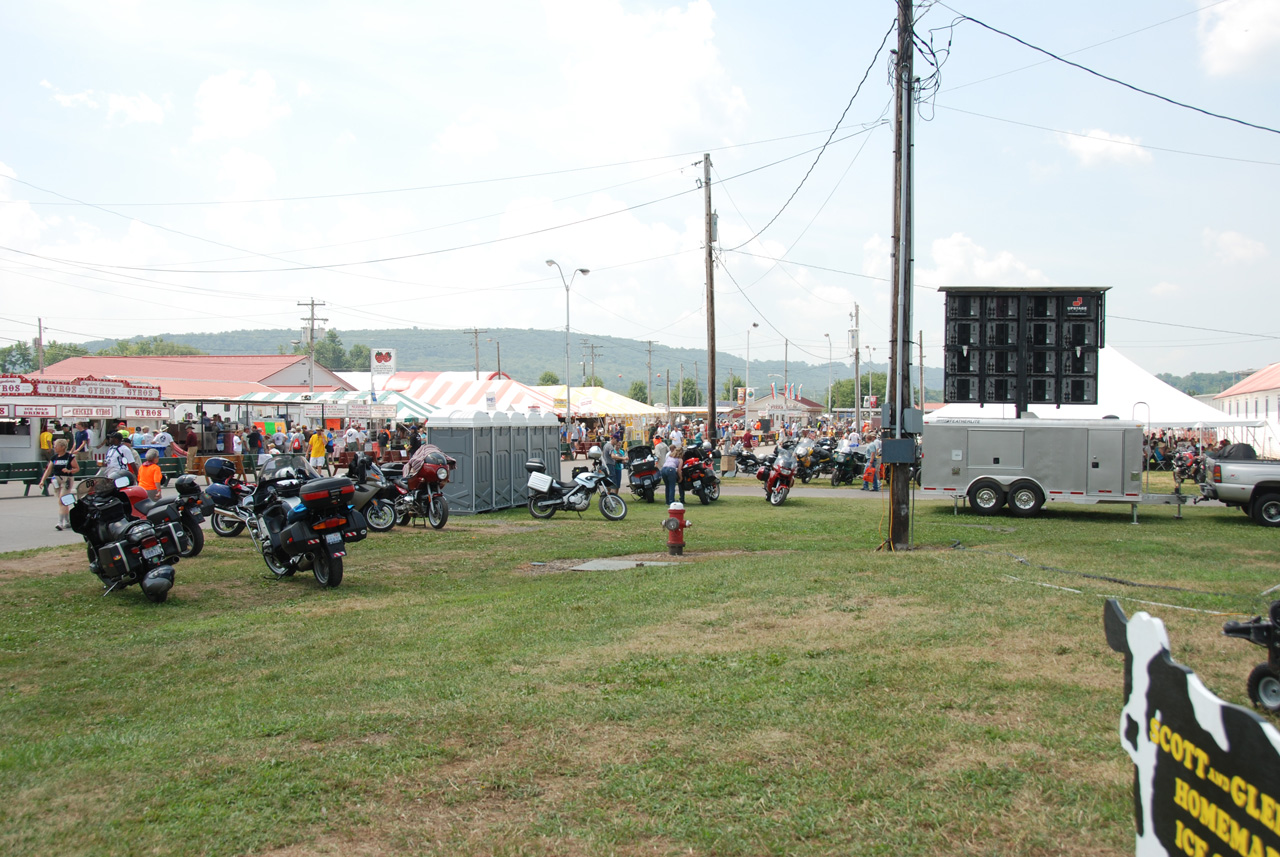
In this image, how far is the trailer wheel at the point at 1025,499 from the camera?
19312 millimetres

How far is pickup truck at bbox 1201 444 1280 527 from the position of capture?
58.6 ft

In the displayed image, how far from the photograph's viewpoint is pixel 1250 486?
710 inches

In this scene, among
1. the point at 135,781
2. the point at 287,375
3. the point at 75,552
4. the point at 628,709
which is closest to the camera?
the point at 135,781

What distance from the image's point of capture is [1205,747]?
6.28ft

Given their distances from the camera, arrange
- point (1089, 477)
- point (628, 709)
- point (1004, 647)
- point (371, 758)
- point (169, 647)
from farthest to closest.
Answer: point (1089, 477), point (169, 647), point (1004, 647), point (628, 709), point (371, 758)

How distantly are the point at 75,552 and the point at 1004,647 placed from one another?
11936mm

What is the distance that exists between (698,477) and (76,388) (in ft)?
66.7

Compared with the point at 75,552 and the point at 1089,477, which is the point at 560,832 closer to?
the point at 75,552

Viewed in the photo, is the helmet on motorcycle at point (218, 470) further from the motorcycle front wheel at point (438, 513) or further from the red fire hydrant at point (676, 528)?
the red fire hydrant at point (676, 528)

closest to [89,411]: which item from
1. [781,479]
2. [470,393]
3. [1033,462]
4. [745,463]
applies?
[470,393]

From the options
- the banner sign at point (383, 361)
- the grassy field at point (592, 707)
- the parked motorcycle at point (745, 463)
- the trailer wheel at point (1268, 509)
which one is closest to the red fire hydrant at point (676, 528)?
the grassy field at point (592, 707)

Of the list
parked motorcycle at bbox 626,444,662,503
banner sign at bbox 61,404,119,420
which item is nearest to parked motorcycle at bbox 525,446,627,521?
parked motorcycle at bbox 626,444,662,503

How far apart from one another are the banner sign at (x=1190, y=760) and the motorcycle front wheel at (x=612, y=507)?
641 inches

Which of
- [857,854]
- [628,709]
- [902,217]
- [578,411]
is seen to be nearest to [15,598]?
[628,709]
